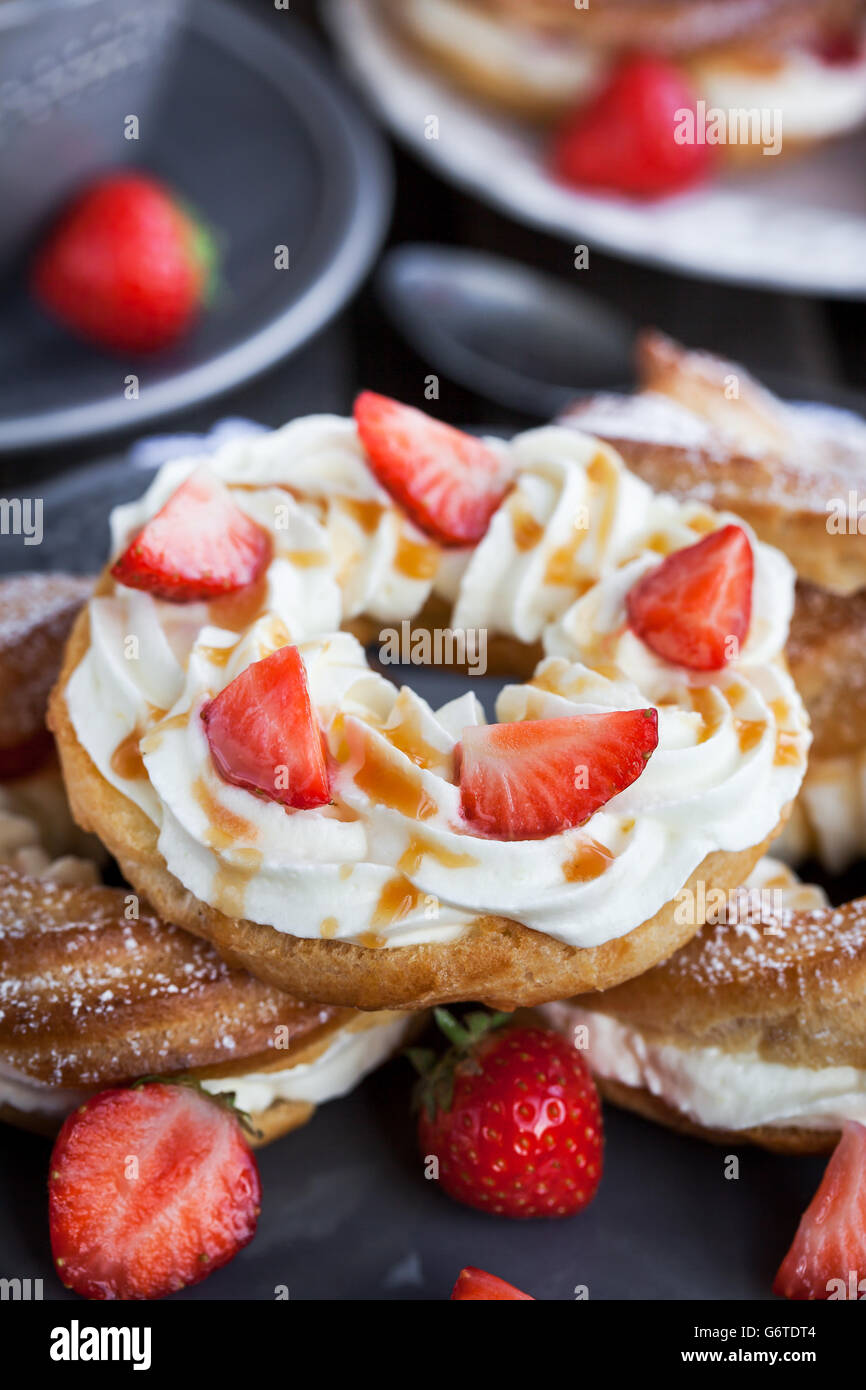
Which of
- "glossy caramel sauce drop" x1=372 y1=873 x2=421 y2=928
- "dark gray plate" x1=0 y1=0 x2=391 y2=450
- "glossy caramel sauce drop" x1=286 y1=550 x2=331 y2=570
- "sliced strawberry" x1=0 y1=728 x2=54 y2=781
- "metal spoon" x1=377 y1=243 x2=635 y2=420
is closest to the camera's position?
"glossy caramel sauce drop" x1=372 y1=873 x2=421 y2=928

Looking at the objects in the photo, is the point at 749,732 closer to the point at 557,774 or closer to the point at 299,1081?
the point at 557,774

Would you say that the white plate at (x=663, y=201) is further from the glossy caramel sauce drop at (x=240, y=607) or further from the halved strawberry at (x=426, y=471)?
the glossy caramel sauce drop at (x=240, y=607)

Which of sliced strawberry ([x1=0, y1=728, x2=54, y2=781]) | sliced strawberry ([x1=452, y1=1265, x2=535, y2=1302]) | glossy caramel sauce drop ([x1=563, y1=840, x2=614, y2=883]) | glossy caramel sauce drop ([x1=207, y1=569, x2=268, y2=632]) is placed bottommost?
sliced strawberry ([x1=452, y1=1265, x2=535, y2=1302])

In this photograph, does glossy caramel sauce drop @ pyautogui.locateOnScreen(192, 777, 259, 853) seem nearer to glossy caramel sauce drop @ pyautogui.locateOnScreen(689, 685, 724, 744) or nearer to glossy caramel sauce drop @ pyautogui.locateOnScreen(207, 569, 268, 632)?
glossy caramel sauce drop @ pyautogui.locateOnScreen(207, 569, 268, 632)

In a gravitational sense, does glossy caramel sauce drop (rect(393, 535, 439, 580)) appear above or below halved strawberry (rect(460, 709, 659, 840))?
above

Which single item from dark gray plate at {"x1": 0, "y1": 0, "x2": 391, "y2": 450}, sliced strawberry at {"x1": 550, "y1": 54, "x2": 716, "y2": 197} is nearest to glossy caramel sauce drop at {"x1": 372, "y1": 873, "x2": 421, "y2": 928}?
dark gray plate at {"x1": 0, "y1": 0, "x2": 391, "y2": 450}
